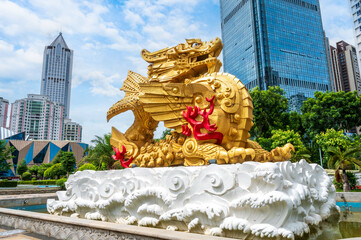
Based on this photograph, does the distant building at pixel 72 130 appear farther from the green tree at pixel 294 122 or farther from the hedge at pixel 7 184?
the green tree at pixel 294 122

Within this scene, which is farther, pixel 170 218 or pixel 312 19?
pixel 312 19

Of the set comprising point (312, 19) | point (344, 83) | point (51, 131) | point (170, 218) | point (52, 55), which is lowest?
point (170, 218)

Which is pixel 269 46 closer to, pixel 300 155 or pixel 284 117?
pixel 284 117

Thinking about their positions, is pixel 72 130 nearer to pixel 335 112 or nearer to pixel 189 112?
pixel 335 112

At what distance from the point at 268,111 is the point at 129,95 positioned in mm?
13767

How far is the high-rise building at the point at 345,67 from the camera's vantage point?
5109 cm

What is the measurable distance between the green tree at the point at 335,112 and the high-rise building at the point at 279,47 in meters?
21.0

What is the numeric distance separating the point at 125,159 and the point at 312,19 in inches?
1900

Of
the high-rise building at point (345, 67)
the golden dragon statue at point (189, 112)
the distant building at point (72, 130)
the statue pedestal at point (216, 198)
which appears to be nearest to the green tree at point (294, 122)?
the statue pedestal at point (216, 198)

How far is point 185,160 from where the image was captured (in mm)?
5539

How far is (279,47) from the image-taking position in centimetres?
4003

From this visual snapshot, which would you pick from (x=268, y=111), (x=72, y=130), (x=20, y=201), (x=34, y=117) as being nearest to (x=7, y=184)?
(x=20, y=201)

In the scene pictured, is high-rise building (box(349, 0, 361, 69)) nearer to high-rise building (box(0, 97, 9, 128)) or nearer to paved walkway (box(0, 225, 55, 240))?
paved walkway (box(0, 225, 55, 240))

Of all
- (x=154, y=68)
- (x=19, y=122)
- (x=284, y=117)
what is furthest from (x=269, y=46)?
(x=19, y=122)
